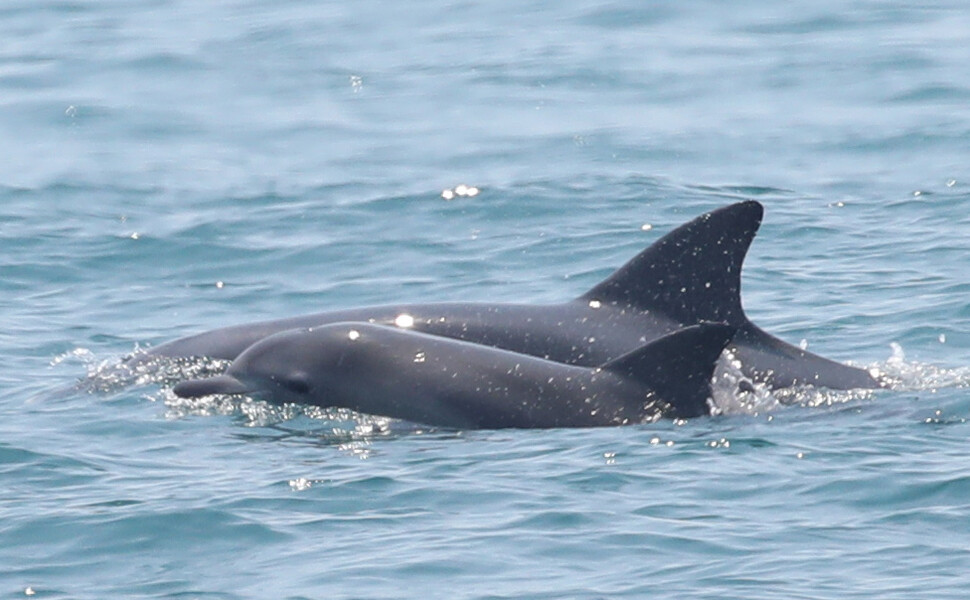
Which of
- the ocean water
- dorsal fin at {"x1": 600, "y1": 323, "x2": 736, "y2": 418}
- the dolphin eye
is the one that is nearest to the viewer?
the ocean water

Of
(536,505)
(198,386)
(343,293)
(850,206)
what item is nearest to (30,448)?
(198,386)

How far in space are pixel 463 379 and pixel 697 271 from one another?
2.06 m

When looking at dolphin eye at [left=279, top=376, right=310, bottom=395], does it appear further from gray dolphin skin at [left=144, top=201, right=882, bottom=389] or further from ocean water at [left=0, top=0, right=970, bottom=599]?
gray dolphin skin at [left=144, top=201, right=882, bottom=389]

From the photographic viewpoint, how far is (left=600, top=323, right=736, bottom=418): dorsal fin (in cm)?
1270

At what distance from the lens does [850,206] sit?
21.1 meters

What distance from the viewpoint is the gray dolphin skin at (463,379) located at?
1290cm

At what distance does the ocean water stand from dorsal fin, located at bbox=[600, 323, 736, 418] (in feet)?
0.87

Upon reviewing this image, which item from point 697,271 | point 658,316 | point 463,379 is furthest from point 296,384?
point 697,271

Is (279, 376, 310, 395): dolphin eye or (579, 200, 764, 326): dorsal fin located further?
(579, 200, 764, 326): dorsal fin

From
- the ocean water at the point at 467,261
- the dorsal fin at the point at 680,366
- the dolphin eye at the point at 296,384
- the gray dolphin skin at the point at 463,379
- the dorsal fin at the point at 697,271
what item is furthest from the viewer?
the dorsal fin at the point at 697,271

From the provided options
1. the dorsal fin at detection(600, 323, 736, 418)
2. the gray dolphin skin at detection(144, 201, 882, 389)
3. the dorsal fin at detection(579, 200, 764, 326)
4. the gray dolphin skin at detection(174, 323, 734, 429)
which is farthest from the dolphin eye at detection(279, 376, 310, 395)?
the dorsal fin at detection(579, 200, 764, 326)

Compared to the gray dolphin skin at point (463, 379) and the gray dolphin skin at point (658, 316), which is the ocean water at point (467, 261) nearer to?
the gray dolphin skin at point (463, 379)

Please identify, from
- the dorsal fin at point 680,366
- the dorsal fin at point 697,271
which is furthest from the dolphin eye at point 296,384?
the dorsal fin at point 697,271

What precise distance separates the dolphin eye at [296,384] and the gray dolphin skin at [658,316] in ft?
3.96
